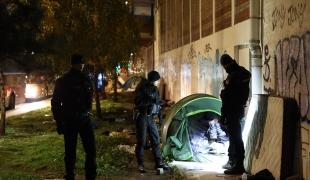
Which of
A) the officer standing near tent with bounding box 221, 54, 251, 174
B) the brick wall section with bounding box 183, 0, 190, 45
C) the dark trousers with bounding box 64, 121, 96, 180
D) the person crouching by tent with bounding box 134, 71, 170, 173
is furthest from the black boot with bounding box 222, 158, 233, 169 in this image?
the brick wall section with bounding box 183, 0, 190, 45

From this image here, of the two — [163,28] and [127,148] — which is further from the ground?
[163,28]

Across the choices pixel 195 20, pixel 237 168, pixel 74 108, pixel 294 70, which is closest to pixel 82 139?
pixel 74 108

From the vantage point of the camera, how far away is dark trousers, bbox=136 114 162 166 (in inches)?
350

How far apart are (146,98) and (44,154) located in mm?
3515

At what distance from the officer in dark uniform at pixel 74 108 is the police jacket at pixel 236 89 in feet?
7.97

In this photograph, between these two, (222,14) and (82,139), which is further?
(222,14)

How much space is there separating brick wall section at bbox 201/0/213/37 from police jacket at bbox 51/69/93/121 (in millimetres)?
7819

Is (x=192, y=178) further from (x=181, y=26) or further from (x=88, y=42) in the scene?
(x=181, y=26)

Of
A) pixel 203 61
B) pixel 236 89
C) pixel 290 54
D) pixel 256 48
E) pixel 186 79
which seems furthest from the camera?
pixel 186 79

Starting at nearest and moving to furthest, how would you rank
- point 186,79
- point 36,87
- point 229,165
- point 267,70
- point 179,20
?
1. point 229,165
2. point 267,70
3. point 186,79
4. point 179,20
5. point 36,87

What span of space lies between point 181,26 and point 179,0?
1.55m

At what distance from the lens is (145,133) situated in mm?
8938

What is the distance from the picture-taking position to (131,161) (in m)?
10.3

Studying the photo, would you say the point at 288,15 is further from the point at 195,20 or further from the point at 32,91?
the point at 32,91
